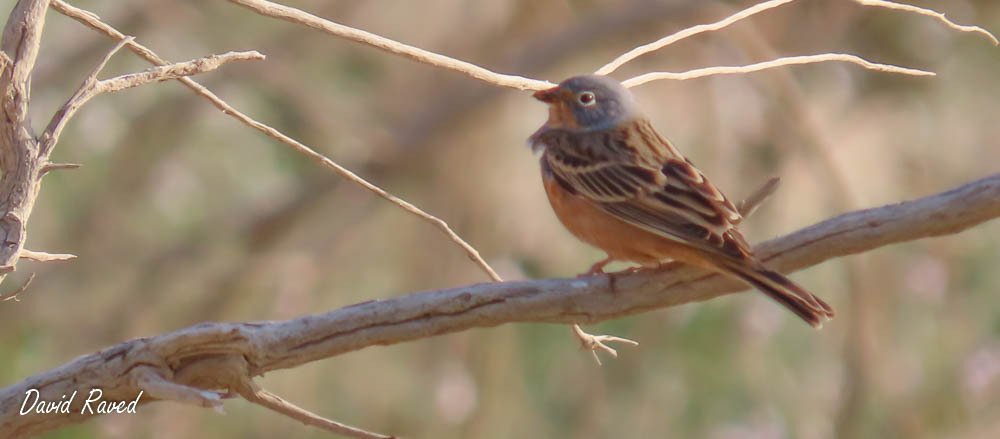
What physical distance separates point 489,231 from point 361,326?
6.38m

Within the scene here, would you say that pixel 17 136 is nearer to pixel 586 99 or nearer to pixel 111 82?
pixel 111 82

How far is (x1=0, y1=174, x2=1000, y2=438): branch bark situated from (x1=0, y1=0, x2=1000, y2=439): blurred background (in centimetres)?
485

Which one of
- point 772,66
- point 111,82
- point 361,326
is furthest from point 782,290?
point 111,82

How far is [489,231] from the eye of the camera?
9258mm

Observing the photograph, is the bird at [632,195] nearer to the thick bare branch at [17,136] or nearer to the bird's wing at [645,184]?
the bird's wing at [645,184]

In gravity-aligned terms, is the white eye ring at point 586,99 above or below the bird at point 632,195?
above

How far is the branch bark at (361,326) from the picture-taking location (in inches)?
111

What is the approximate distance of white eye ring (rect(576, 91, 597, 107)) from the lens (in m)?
4.20

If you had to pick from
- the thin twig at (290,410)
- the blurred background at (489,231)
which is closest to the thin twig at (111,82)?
the thin twig at (290,410)

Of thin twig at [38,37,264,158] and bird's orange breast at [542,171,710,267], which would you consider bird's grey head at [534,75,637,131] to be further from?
thin twig at [38,37,264,158]

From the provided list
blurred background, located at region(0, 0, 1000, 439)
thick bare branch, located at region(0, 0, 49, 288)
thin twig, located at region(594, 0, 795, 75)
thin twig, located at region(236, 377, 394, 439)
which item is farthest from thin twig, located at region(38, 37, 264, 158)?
blurred background, located at region(0, 0, 1000, 439)

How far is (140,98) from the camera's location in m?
10.7

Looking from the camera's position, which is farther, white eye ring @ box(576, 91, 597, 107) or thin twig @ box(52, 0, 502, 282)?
white eye ring @ box(576, 91, 597, 107)

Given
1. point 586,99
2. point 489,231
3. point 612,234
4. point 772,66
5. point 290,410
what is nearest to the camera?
point 290,410
